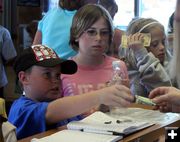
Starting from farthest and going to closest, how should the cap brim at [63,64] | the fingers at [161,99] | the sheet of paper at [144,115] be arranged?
the cap brim at [63,64], the fingers at [161,99], the sheet of paper at [144,115]

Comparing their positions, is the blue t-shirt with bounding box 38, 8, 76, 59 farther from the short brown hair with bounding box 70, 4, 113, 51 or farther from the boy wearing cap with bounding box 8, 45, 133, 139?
the boy wearing cap with bounding box 8, 45, 133, 139

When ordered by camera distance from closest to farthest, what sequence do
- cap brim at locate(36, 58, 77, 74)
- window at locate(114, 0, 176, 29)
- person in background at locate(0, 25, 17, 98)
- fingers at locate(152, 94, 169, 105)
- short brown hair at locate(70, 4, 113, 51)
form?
fingers at locate(152, 94, 169, 105) → cap brim at locate(36, 58, 77, 74) → short brown hair at locate(70, 4, 113, 51) → person in background at locate(0, 25, 17, 98) → window at locate(114, 0, 176, 29)

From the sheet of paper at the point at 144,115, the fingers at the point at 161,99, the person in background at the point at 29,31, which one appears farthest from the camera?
the person in background at the point at 29,31

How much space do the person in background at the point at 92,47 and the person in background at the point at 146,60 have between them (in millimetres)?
191

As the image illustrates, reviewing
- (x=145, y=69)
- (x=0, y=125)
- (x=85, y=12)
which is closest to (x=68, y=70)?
(x=85, y=12)

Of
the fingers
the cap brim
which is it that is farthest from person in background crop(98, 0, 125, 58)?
the fingers

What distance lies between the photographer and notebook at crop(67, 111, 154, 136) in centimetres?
118

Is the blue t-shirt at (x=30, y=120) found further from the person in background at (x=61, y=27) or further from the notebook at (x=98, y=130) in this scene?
the person in background at (x=61, y=27)

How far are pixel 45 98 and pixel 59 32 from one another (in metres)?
1.05

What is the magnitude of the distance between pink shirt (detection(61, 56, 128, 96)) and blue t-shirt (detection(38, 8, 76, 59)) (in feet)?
1.46

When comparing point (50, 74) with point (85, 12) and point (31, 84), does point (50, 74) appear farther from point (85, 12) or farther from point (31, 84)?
point (85, 12)

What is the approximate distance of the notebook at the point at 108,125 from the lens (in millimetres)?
1180

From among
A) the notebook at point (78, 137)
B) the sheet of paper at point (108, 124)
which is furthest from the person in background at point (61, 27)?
the notebook at point (78, 137)

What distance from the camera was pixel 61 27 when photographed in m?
2.66
